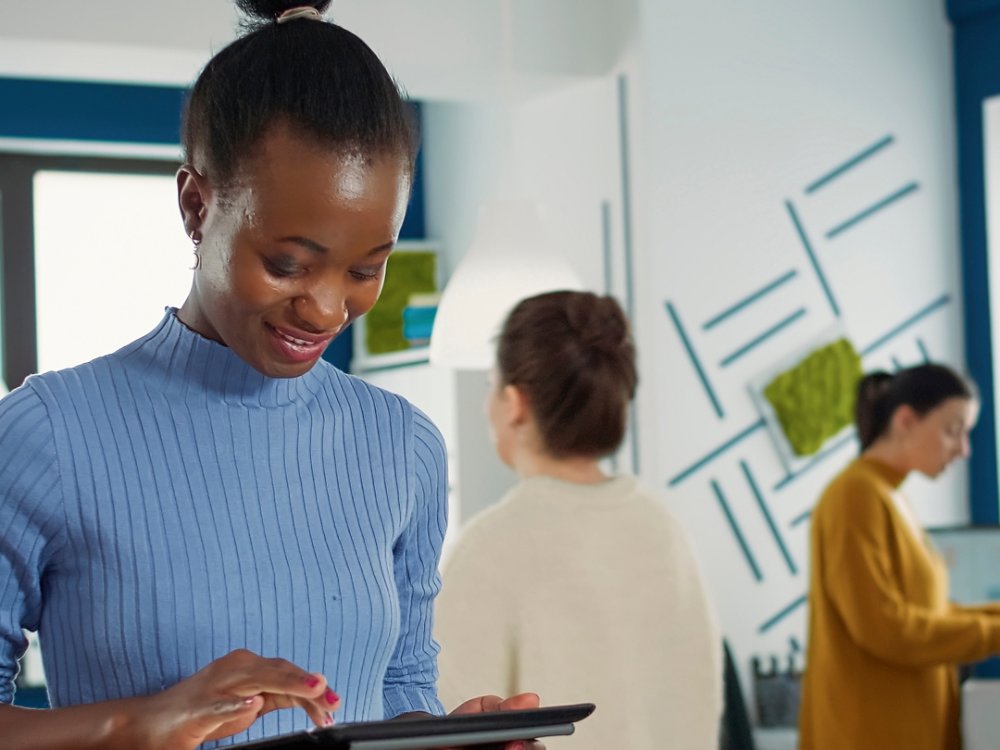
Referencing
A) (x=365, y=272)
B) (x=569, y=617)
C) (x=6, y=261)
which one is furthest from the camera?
(x=6, y=261)

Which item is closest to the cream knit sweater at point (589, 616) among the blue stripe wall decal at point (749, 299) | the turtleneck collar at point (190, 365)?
the turtleneck collar at point (190, 365)

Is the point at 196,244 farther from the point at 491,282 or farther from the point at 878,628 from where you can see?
the point at 878,628

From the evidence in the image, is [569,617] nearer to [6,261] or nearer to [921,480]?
[921,480]

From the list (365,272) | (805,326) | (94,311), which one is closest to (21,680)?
(94,311)

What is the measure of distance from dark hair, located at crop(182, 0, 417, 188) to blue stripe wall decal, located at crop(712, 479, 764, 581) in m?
2.95

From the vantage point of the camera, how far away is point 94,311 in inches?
195

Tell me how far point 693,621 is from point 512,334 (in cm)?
51

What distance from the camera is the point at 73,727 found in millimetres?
919

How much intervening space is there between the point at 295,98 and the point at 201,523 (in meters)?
0.32

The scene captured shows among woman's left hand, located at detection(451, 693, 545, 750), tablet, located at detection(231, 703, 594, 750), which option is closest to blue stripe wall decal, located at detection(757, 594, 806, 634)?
woman's left hand, located at detection(451, 693, 545, 750)

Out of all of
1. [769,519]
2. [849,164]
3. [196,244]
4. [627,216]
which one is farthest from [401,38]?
[196,244]

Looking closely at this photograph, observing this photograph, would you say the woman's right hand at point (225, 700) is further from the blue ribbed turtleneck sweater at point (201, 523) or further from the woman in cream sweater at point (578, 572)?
the woman in cream sweater at point (578, 572)

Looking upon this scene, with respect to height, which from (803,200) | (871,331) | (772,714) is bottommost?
(772,714)

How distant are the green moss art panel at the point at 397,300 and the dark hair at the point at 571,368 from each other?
2867mm
